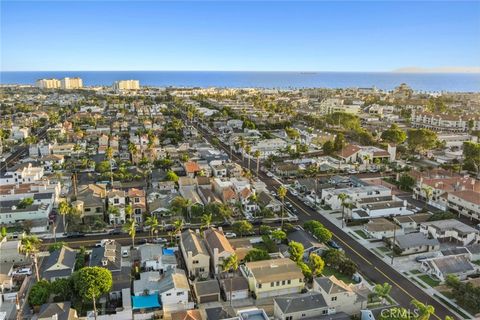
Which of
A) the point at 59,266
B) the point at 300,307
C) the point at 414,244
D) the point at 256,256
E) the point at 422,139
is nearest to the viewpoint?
the point at 300,307

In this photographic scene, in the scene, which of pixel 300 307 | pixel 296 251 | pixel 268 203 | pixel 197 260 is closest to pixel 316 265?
pixel 296 251

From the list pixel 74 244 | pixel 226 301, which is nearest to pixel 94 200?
pixel 74 244

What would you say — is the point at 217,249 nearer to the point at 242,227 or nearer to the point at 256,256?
the point at 256,256

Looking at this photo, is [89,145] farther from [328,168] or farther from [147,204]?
[328,168]

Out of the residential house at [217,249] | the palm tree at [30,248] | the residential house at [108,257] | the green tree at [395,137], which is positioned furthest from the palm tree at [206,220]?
the green tree at [395,137]

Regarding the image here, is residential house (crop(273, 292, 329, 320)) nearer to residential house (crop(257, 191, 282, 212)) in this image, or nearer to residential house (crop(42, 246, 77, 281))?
residential house (crop(42, 246, 77, 281))
